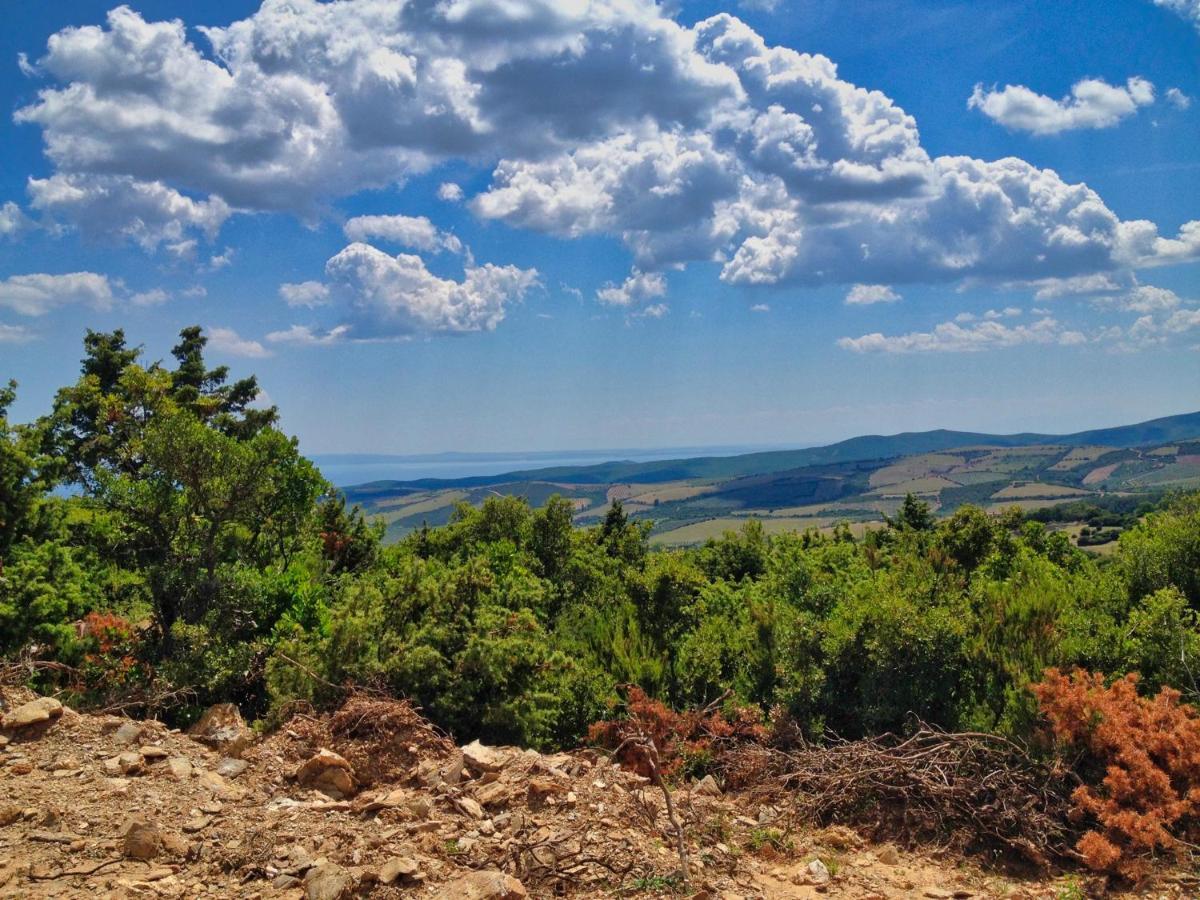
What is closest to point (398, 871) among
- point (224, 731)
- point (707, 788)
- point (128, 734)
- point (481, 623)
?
point (224, 731)

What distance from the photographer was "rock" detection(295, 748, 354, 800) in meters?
6.64

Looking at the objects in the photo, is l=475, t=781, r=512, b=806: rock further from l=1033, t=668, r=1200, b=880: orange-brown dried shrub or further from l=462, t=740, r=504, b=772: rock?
l=1033, t=668, r=1200, b=880: orange-brown dried shrub

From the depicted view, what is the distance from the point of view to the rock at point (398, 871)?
5027 mm

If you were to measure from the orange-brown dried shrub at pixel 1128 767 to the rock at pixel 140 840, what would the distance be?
699 centimetres

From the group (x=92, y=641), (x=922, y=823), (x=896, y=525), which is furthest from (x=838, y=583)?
(x=896, y=525)

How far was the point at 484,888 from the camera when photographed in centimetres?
→ 497

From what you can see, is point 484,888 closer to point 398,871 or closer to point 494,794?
point 398,871

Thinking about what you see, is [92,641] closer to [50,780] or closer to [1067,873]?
[50,780]

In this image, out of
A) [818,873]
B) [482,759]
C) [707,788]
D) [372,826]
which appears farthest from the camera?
[707,788]

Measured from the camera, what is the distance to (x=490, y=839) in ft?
18.7

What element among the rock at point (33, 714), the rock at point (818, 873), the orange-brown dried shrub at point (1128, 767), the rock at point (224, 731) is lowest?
the rock at point (818, 873)

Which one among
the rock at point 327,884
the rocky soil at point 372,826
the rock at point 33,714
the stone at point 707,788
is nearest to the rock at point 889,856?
the rocky soil at point 372,826

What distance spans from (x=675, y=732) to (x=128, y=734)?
5494mm

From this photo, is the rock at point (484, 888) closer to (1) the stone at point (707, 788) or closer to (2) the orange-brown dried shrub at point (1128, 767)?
(1) the stone at point (707, 788)
